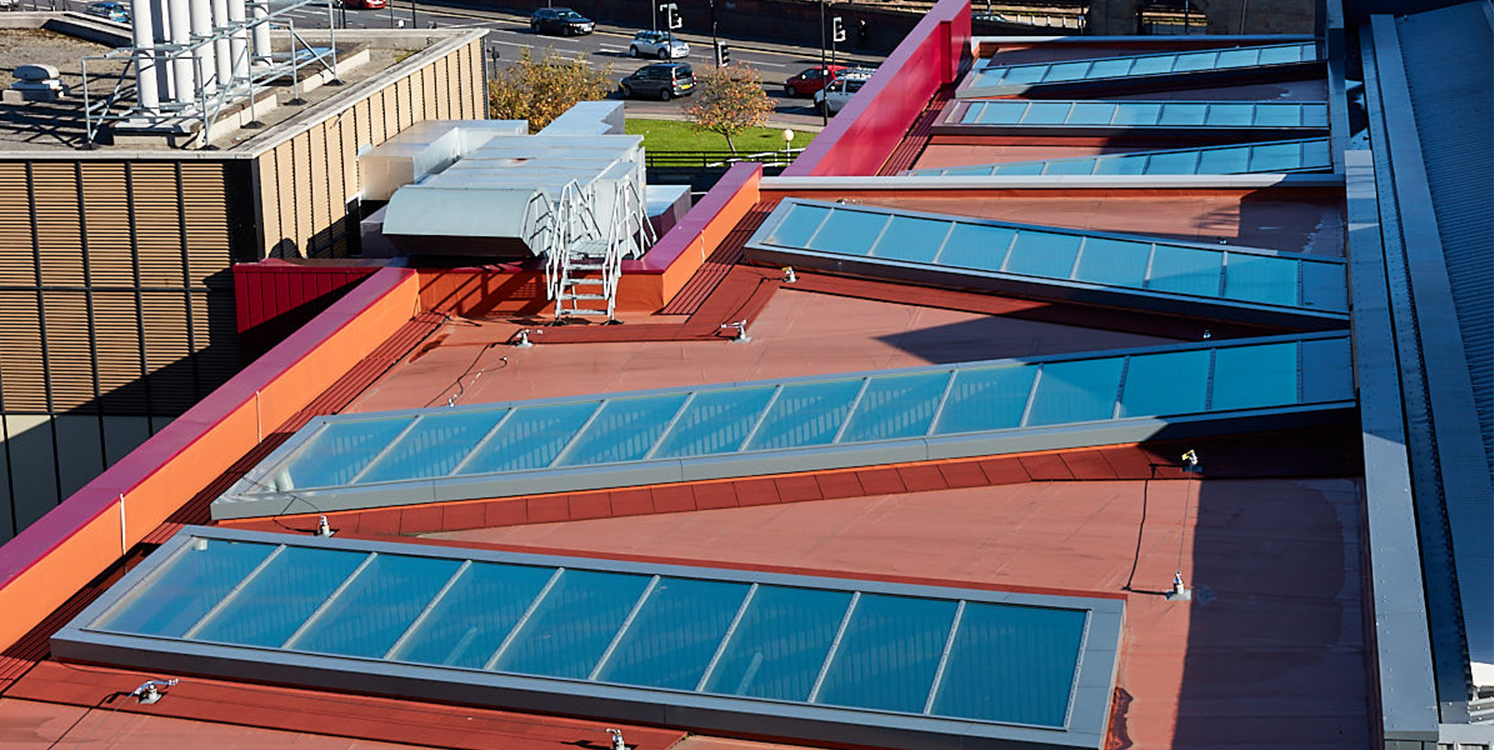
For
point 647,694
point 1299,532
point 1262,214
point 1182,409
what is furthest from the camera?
point 1262,214

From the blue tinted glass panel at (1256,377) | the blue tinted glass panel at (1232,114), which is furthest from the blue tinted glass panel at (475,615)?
the blue tinted glass panel at (1232,114)

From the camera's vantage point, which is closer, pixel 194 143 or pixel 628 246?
pixel 628 246

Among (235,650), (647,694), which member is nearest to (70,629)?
(235,650)

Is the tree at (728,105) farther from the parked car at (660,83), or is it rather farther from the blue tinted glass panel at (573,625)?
the blue tinted glass panel at (573,625)

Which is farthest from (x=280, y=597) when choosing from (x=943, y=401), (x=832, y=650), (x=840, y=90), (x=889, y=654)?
(x=840, y=90)

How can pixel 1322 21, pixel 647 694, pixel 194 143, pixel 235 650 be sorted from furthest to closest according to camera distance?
pixel 1322 21 → pixel 194 143 → pixel 235 650 → pixel 647 694

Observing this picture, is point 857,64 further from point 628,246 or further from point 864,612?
point 864,612

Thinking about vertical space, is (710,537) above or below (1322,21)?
below
